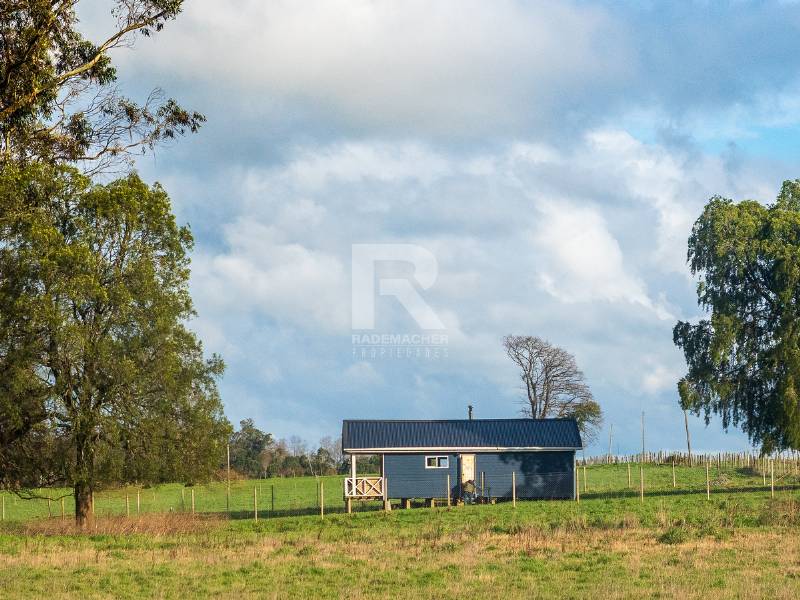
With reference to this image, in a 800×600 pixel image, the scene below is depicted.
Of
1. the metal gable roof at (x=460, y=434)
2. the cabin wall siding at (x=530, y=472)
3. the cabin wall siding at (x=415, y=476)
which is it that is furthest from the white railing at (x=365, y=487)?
the cabin wall siding at (x=530, y=472)

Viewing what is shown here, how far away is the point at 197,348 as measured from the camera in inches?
1626

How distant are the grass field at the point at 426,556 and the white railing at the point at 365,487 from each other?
295 inches

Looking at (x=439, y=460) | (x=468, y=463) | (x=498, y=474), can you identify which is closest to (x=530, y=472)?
(x=498, y=474)

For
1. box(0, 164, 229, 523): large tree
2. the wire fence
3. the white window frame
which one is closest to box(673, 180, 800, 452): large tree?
the wire fence

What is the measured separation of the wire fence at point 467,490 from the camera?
5184 cm

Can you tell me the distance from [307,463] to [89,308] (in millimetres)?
68355

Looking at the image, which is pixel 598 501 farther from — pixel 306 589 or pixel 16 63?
pixel 16 63

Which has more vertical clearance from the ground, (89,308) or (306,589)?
(89,308)

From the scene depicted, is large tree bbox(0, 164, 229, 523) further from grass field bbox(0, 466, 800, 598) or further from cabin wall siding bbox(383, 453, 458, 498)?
cabin wall siding bbox(383, 453, 458, 498)

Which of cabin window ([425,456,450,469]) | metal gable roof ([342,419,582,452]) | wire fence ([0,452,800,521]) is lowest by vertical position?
wire fence ([0,452,800,521])

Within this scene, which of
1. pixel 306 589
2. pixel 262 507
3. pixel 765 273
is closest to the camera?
pixel 306 589

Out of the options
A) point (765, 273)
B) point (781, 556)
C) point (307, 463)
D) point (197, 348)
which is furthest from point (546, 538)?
point (307, 463)

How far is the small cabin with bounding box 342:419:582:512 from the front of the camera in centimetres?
5197

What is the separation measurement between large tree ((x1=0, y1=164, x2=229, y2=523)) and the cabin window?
14518 mm
